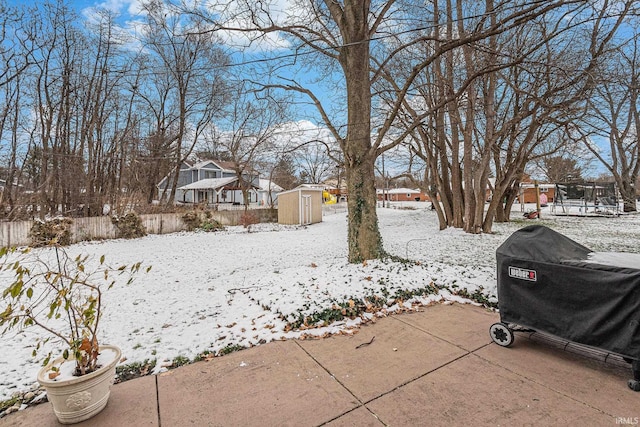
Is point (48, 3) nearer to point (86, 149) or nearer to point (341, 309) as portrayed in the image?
point (86, 149)

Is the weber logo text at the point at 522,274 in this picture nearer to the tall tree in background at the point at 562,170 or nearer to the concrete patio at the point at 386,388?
the concrete patio at the point at 386,388

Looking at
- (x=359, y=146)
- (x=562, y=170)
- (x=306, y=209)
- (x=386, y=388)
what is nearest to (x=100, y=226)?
(x=306, y=209)

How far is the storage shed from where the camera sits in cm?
1521

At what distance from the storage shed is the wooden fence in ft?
7.67

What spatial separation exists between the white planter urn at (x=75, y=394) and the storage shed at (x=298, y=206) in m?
13.4

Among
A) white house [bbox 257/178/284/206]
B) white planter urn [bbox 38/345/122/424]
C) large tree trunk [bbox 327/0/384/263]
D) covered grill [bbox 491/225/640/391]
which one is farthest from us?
white house [bbox 257/178/284/206]

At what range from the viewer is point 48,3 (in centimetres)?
1020

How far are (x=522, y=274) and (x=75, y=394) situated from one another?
318 centimetres

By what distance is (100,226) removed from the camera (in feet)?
34.0

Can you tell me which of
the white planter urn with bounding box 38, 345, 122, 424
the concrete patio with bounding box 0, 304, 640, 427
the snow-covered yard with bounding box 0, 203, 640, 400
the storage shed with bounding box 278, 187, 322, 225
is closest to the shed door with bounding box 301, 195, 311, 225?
the storage shed with bounding box 278, 187, 322, 225

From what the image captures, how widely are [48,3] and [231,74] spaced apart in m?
9.91

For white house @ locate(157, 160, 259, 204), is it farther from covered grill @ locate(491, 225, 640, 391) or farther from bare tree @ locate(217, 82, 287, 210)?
covered grill @ locate(491, 225, 640, 391)

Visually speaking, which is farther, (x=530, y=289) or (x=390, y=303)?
(x=390, y=303)

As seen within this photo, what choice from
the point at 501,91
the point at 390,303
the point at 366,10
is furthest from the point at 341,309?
the point at 501,91
